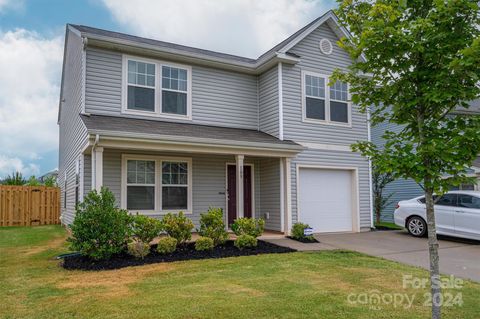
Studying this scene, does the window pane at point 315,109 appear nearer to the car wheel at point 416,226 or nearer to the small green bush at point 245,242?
the car wheel at point 416,226

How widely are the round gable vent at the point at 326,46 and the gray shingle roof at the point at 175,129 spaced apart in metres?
3.47

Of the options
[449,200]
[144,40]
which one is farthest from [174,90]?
[449,200]

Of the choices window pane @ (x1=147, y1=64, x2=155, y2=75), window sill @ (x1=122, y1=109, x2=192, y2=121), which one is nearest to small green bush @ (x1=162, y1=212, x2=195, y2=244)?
window sill @ (x1=122, y1=109, x2=192, y2=121)

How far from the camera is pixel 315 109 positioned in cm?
1205

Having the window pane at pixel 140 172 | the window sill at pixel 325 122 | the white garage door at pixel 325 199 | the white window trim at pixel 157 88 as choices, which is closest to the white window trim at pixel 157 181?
the window pane at pixel 140 172

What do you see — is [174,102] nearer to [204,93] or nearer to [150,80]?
[150,80]

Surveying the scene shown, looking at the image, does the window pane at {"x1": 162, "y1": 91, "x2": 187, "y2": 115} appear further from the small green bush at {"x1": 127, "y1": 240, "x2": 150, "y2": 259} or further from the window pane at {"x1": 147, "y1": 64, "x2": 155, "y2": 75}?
the small green bush at {"x1": 127, "y1": 240, "x2": 150, "y2": 259}

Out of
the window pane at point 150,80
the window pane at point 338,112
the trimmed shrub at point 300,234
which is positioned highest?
the window pane at point 150,80

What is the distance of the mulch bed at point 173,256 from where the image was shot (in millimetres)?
7016

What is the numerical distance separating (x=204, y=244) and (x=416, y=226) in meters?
6.84

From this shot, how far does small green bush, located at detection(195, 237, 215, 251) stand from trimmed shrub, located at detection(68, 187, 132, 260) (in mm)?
1592

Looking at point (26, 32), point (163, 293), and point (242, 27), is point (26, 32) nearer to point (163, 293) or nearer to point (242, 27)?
point (242, 27)

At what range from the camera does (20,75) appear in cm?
1608

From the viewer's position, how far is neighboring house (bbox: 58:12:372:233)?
10094 millimetres
